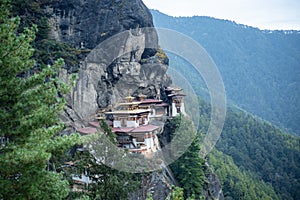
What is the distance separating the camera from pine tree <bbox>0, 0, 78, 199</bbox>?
222 inches

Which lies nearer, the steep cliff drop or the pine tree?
the pine tree

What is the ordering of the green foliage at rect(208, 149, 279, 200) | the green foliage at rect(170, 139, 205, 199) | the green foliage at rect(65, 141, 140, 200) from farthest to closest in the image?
1. the green foliage at rect(208, 149, 279, 200)
2. the green foliage at rect(170, 139, 205, 199)
3. the green foliage at rect(65, 141, 140, 200)

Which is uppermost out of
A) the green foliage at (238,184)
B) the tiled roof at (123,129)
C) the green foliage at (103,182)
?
the tiled roof at (123,129)

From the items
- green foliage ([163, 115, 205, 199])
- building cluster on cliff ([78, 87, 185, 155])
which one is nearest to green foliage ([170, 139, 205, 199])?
green foliage ([163, 115, 205, 199])

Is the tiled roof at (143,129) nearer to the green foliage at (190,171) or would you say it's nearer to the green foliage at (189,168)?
the green foliage at (189,168)

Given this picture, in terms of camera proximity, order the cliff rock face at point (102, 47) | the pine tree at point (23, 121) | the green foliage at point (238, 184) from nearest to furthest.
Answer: the pine tree at point (23, 121) < the cliff rock face at point (102, 47) < the green foliage at point (238, 184)

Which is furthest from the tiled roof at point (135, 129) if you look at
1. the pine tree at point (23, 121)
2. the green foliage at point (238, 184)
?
the green foliage at point (238, 184)

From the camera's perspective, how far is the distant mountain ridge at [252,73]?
134000 millimetres

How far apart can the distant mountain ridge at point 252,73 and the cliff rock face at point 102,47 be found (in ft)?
263

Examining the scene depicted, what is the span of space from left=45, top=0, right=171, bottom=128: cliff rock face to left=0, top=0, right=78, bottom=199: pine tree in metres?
15.4

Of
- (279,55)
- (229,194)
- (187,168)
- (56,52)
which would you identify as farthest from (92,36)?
(279,55)

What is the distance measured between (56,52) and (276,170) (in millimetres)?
49280

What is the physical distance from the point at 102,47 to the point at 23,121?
1870cm

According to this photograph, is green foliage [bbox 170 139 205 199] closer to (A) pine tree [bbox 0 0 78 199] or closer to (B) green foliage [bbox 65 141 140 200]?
(B) green foliage [bbox 65 141 140 200]
